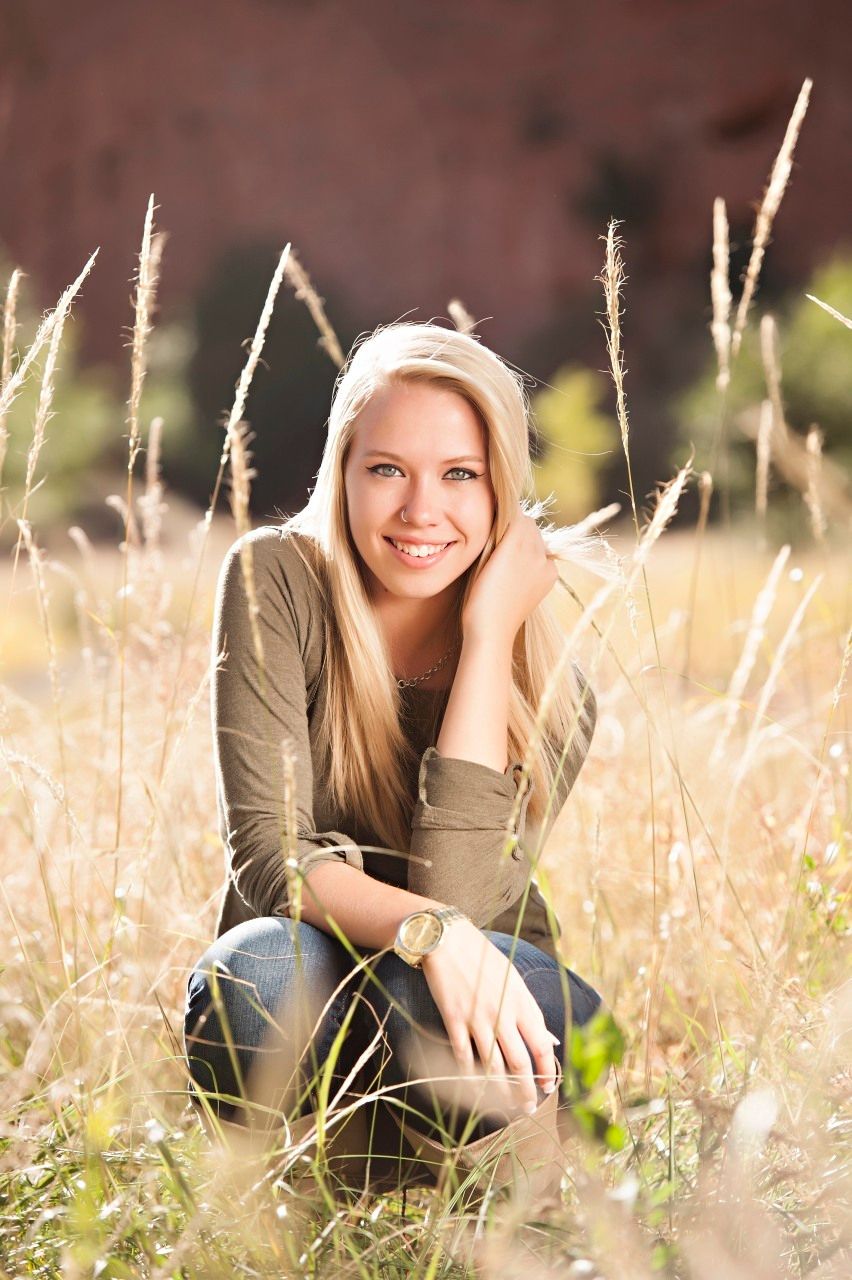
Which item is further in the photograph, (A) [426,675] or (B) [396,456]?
(A) [426,675]

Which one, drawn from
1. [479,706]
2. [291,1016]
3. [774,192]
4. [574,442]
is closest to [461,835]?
[479,706]

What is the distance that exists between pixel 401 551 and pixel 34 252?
17643 millimetres

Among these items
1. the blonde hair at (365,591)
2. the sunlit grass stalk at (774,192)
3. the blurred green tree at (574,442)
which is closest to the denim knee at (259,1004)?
the blonde hair at (365,591)

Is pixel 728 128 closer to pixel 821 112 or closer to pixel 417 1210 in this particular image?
pixel 821 112

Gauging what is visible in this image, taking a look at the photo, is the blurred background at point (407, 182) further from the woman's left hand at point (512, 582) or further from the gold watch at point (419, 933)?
the gold watch at point (419, 933)

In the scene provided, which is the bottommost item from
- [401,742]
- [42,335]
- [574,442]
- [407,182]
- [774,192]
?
[401,742]

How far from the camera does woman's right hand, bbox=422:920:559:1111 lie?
0.95 m

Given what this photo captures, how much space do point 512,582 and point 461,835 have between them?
0.90ft

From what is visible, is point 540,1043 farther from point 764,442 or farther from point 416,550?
point 764,442

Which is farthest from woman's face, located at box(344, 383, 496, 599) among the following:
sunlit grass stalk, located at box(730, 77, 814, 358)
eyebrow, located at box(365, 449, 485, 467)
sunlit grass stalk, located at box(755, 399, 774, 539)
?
sunlit grass stalk, located at box(755, 399, 774, 539)

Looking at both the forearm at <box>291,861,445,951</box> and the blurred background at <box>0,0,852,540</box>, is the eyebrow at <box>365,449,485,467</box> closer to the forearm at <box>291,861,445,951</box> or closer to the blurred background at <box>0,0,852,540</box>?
the forearm at <box>291,861,445,951</box>

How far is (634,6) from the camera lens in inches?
602

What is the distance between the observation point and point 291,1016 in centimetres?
99

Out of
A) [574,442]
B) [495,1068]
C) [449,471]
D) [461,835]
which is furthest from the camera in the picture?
[574,442]
